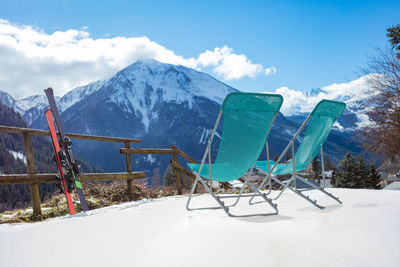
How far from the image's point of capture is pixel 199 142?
158625 millimetres

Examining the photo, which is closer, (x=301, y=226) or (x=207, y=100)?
(x=301, y=226)

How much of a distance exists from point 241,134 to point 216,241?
114 cm

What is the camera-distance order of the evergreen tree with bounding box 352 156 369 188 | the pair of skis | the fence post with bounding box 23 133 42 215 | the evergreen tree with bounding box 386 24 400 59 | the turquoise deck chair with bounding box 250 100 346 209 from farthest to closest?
the evergreen tree with bounding box 352 156 369 188 → the evergreen tree with bounding box 386 24 400 59 → the pair of skis → the fence post with bounding box 23 133 42 215 → the turquoise deck chair with bounding box 250 100 346 209

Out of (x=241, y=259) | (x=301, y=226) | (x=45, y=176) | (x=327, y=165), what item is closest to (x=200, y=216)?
(x=301, y=226)

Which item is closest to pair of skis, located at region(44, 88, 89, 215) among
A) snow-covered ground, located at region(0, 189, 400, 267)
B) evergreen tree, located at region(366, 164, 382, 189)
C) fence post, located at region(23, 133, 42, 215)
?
fence post, located at region(23, 133, 42, 215)

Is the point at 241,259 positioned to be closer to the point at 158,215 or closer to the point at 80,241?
the point at 80,241

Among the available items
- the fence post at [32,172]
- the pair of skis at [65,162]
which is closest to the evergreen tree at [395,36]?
the pair of skis at [65,162]

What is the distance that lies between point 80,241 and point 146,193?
13.1 feet

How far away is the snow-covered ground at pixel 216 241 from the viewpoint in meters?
1.34

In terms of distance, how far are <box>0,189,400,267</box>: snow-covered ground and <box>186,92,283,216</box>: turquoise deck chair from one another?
1.60ft

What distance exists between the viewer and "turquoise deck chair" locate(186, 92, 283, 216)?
Result: 2408 mm

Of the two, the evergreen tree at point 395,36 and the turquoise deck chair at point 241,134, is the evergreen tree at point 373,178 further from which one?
the turquoise deck chair at point 241,134

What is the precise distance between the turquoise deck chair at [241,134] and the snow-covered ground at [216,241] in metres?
0.49

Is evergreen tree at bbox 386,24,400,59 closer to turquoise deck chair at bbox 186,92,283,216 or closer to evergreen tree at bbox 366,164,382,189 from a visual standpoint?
turquoise deck chair at bbox 186,92,283,216
